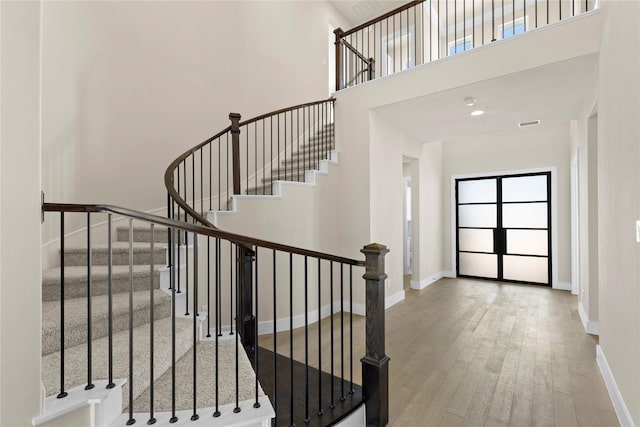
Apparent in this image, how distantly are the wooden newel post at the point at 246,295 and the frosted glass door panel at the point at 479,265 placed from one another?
5015 mm

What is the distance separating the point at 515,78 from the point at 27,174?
3789 millimetres

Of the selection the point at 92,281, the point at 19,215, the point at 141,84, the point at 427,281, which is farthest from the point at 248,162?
the point at 427,281

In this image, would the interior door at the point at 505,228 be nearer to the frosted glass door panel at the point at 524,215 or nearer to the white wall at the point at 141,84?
the frosted glass door panel at the point at 524,215

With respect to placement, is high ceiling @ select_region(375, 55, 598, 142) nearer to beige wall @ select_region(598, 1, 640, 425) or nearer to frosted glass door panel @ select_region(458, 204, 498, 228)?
beige wall @ select_region(598, 1, 640, 425)

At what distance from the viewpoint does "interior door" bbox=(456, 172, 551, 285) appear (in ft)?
18.3

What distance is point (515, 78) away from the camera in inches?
122

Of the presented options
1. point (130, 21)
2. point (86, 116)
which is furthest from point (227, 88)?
point (86, 116)

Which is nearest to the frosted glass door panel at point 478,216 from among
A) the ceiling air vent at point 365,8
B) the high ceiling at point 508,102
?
the high ceiling at point 508,102

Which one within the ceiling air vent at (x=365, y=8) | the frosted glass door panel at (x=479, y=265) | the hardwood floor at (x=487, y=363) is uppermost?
the ceiling air vent at (x=365, y=8)

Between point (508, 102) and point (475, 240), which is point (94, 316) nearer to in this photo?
point (508, 102)

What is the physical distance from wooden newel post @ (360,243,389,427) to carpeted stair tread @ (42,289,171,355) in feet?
4.94

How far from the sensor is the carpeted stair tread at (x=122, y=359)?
1537mm

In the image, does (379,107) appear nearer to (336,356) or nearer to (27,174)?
(336,356)

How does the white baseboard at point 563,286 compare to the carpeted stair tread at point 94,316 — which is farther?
the white baseboard at point 563,286
